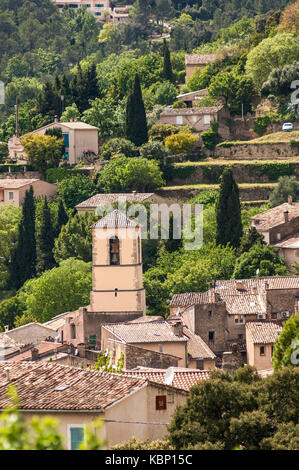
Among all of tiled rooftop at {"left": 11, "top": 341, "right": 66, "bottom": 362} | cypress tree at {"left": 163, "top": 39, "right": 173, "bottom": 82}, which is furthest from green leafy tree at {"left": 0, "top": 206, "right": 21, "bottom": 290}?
tiled rooftop at {"left": 11, "top": 341, "right": 66, "bottom": 362}

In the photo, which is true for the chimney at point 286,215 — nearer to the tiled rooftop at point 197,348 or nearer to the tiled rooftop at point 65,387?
the tiled rooftop at point 197,348

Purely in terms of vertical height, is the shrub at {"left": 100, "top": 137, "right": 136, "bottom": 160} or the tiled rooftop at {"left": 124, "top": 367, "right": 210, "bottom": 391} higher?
the shrub at {"left": 100, "top": 137, "right": 136, "bottom": 160}

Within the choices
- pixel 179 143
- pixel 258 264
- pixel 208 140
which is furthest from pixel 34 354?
pixel 208 140

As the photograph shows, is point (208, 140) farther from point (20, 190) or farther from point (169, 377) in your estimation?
point (169, 377)

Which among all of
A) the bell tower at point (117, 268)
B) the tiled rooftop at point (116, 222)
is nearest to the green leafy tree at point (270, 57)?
the tiled rooftop at point (116, 222)

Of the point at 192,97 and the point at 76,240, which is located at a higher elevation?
the point at 192,97

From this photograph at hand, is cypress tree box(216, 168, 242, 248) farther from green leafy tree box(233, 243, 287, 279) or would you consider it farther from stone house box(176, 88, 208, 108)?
stone house box(176, 88, 208, 108)
